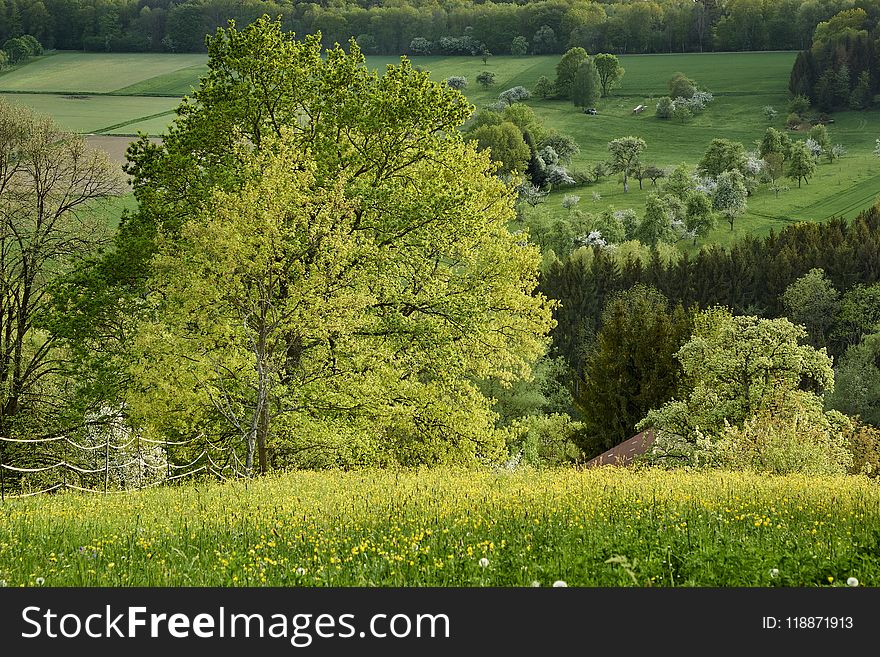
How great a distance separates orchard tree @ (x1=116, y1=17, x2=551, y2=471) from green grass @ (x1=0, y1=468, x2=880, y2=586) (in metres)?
8.87

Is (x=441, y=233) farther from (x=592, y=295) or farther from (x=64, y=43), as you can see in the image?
(x=64, y=43)

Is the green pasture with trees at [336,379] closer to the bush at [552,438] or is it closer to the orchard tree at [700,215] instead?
the bush at [552,438]

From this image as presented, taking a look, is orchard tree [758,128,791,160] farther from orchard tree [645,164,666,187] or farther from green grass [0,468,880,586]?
green grass [0,468,880,586]

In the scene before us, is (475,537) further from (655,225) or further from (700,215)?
(700,215)

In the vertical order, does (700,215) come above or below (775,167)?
below

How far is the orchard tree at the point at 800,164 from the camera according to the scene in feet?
605

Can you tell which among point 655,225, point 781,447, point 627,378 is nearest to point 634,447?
point 627,378

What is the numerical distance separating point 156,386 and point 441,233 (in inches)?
426

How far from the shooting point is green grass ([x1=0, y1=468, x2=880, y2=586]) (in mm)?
9633

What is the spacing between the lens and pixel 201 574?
998 centimetres

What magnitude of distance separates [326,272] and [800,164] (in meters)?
181

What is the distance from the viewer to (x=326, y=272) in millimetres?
24656

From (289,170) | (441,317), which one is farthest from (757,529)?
(441,317)

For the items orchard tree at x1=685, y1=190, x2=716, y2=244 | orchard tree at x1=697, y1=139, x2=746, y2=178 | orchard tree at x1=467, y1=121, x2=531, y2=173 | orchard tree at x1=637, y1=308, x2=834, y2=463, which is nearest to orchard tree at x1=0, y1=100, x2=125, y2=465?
orchard tree at x1=637, y1=308, x2=834, y2=463
